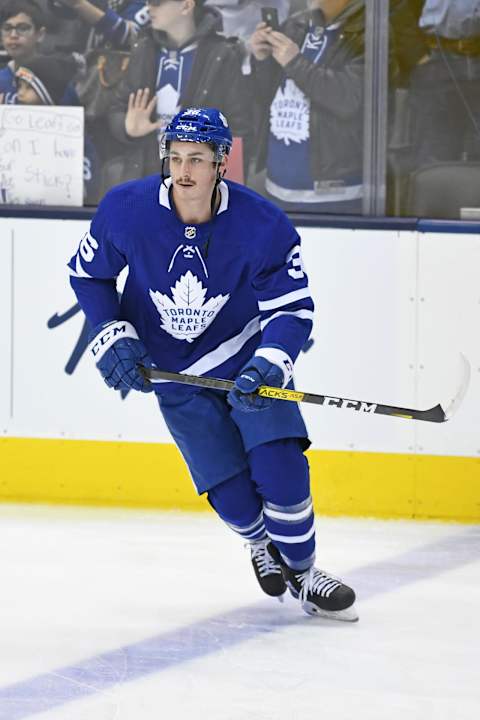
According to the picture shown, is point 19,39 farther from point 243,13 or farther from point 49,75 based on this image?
point 243,13

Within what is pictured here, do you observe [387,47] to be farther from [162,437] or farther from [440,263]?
[162,437]

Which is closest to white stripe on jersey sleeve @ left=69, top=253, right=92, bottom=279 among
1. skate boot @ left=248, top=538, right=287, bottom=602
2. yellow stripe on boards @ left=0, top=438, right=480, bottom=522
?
skate boot @ left=248, top=538, right=287, bottom=602

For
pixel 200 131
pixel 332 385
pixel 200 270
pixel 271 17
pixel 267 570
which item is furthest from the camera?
pixel 271 17

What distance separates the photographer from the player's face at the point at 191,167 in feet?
8.43

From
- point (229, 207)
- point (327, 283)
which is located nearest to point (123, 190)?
point (229, 207)

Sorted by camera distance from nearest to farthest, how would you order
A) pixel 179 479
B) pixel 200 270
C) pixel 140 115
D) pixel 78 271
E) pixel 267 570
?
1. pixel 200 270
2. pixel 78 271
3. pixel 267 570
4. pixel 179 479
5. pixel 140 115

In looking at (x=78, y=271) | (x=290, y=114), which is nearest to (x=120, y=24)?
(x=290, y=114)

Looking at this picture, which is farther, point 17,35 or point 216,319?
point 17,35

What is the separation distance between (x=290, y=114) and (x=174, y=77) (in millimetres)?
361

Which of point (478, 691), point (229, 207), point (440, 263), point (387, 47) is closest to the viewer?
point (478, 691)

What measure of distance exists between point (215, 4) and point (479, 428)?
4.67ft

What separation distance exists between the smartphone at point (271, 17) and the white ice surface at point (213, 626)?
1.40 m

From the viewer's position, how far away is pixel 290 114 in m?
3.86

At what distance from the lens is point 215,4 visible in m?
3.85
